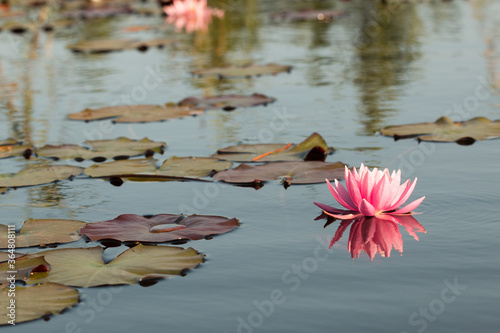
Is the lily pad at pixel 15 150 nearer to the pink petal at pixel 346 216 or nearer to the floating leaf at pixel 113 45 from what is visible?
the pink petal at pixel 346 216

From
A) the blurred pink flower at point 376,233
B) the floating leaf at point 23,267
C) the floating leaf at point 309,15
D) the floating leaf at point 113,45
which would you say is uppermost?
the floating leaf at point 309,15

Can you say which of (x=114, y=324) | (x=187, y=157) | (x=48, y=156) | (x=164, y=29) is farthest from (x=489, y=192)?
(x=164, y=29)

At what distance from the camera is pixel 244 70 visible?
7.32m

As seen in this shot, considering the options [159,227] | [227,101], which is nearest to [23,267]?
[159,227]

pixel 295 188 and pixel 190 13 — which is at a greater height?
pixel 190 13

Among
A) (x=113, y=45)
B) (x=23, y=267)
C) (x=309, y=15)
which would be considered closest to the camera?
(x=23, y=267)

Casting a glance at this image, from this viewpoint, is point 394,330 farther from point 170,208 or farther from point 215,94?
point 215,94

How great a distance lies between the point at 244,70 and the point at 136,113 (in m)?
1.91

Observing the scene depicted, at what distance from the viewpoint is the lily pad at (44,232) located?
3.08 metres

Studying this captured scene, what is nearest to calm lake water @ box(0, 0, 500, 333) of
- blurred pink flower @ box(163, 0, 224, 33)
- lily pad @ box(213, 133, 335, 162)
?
lily pad @ box(213, 133, 335, 162)

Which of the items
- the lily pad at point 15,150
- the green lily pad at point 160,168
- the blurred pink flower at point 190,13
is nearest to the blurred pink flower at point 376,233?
the green lily pad at point 160,168

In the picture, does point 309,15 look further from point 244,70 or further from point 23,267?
point 23,267

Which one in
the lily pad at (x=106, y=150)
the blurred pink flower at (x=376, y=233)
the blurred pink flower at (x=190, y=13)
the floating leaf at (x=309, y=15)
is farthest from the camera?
the blurred pink flower at (x=190, y=13)

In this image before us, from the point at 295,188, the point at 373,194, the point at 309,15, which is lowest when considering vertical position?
the point at 295,188
